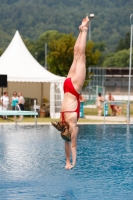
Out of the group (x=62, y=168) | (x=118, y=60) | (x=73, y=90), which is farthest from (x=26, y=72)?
(x=118, y=60)

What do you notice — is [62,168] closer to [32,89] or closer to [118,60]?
[32,89]

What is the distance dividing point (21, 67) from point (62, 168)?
21.9 m

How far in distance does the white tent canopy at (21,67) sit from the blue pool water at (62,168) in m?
10.7

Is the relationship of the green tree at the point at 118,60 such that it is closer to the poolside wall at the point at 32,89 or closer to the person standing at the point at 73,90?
the poolside wall at the point at 32,89

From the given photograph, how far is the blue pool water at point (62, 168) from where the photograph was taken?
1046 cm

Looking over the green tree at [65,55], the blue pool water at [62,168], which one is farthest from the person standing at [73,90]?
the green tree at [65,55]

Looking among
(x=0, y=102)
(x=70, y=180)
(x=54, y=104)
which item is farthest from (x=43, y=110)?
(x=70, y=180)

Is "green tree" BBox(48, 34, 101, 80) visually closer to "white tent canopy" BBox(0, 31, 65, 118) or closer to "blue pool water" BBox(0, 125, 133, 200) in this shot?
"white tent canopy" BBox(0, 31, 65, 118)

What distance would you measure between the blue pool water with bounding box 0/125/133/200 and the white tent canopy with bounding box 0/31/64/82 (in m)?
10.7

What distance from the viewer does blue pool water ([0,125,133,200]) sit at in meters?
10.5

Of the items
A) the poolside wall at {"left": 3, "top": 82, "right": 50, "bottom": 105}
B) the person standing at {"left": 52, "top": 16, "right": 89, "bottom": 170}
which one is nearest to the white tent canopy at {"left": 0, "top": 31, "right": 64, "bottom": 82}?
the poolside wall at {"left": 3, "top": 82, "right": 50, "bottom": 105}

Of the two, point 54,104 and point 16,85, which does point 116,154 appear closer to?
point 54,104

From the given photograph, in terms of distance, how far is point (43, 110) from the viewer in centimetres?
3412

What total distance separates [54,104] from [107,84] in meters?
65.0
